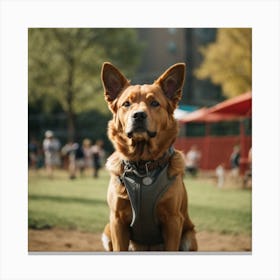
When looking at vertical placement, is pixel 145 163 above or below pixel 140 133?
below

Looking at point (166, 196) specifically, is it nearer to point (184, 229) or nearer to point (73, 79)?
point (184, 229)

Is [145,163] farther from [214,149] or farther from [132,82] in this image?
[214,149]

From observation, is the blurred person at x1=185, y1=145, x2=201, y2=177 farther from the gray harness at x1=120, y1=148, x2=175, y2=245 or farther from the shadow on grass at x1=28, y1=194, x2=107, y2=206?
the gray harness at x1=120, y1=148, x2=175, y2=245

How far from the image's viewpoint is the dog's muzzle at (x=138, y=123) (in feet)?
10.8

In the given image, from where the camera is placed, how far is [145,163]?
3525mm

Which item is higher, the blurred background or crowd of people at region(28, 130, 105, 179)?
the blurred background

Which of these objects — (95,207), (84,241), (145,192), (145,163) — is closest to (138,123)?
(145,163)

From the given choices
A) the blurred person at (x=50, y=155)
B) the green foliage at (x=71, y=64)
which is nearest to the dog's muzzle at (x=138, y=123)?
the blurred person at (x=50, y=155)

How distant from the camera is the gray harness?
3379 millimetres

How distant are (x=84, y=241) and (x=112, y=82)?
2605 mm

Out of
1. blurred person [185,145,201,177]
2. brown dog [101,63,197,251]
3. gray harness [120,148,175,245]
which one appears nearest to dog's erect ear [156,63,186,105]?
brown dog [101,63,197,251]
